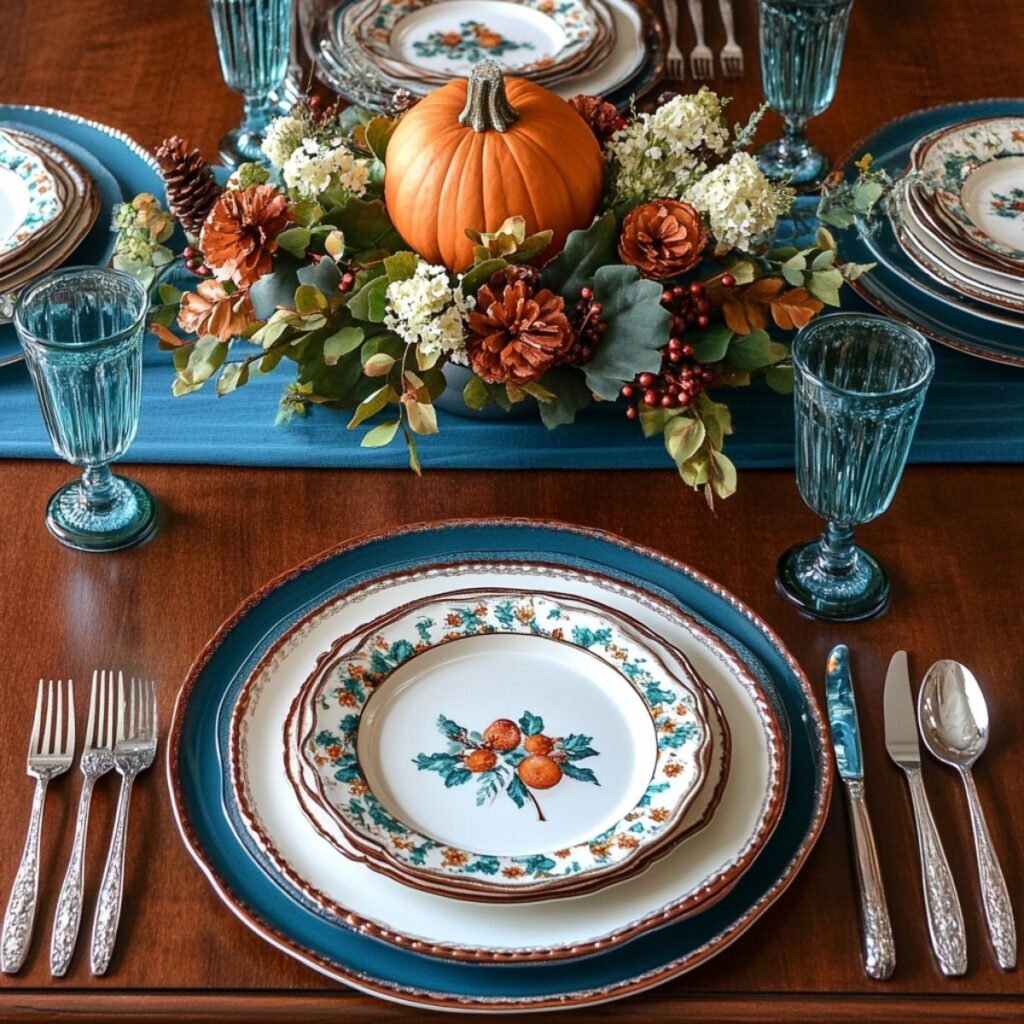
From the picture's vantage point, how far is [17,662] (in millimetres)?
915

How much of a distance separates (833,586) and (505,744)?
0.27 metres

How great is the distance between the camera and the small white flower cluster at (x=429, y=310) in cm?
94

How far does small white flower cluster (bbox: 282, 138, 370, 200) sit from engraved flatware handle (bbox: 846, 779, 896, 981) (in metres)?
0.56

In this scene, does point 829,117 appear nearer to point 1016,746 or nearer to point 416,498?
point 416,498

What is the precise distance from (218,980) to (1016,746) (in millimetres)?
489

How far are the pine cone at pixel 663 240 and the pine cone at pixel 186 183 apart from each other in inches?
13.3

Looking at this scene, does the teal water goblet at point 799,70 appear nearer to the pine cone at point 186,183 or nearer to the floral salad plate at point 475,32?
the floral salad plate at point 475,32

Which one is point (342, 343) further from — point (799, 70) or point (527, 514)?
point (799, 70)

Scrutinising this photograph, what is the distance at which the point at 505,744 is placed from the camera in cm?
83

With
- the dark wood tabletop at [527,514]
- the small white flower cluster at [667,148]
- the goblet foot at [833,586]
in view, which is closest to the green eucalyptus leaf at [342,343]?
the dark wood tabletop at [527,514]

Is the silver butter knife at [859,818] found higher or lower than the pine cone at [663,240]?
lower

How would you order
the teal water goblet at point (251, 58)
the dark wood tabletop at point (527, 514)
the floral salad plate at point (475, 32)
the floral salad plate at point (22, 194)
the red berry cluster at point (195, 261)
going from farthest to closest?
the floral salad plate at point (475, 32)
the teal water goblet at point (251, 58)
the floral salad plate at point (22, 194)
the red berry cluster at point (195, 261)
the dark wood tabletop at point (527, 514)

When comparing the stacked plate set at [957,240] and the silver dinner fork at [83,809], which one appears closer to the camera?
the silver dinner fork at [83,809]

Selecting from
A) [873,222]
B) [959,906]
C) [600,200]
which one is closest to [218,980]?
[959,906]
